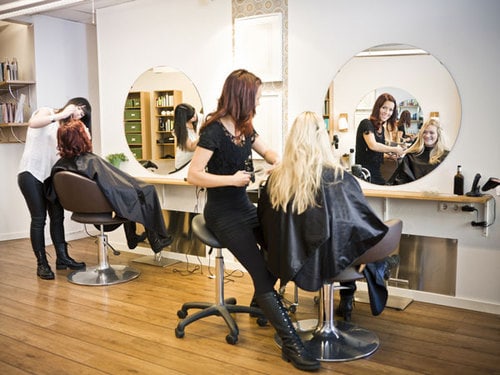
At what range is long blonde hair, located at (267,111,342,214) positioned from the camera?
2.31 meters

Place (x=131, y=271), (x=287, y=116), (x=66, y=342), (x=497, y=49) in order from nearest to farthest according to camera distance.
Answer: (x=66, y=342)
(x=497, y=49)
(x=287, y=116)
(x=131, y=271)

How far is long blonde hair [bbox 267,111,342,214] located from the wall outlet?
1.20 m

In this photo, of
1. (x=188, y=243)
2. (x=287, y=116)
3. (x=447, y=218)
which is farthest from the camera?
(x=188, y=243)

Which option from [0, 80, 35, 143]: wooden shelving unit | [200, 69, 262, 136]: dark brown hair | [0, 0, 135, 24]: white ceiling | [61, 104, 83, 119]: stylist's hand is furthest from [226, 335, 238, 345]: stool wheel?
[0, 80, 35, 143]: wooden shelving unit

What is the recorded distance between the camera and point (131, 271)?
13.2ft

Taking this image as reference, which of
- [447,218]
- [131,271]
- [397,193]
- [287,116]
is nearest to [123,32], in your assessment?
[287,116]

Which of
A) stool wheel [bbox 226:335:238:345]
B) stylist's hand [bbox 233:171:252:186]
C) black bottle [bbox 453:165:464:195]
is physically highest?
stylist's hand [bbox 233:171:252:186]

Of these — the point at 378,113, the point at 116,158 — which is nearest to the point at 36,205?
the point at 116,158

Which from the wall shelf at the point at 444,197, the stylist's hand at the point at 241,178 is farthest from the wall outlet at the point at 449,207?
the stylist's hand at the point at 241,178

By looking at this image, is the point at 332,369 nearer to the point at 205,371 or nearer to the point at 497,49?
the point at 205,371

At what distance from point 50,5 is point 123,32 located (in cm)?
64

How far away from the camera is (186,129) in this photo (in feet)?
13.8

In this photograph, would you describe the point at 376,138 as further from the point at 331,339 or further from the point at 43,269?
the point at 43,269

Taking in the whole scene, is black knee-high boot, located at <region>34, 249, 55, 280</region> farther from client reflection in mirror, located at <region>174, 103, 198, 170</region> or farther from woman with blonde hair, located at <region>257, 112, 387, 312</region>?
woman with blonde hair, located at <region>257, 112, 387, 312</region>
